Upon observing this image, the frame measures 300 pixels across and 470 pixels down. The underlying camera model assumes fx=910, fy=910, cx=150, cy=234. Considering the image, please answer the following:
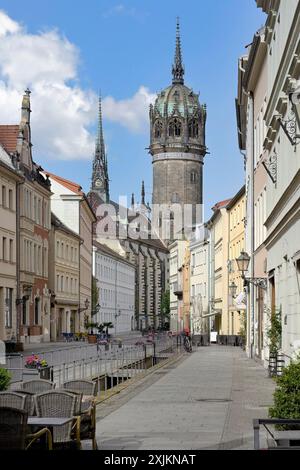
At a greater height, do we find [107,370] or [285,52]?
[285,52]

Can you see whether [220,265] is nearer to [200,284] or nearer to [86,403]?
[200,284]

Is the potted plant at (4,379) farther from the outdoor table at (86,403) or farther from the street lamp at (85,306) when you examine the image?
the street lamp at (85,306)

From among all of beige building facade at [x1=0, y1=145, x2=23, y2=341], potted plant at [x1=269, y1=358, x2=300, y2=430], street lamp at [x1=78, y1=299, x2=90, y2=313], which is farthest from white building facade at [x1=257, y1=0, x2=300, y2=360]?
street lamp at [x1=78, y1=299, x2=90, y2=313]

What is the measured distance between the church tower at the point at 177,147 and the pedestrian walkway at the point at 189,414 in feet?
500

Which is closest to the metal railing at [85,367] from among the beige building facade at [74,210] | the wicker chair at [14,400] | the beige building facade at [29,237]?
the wicker chair at [14,400]

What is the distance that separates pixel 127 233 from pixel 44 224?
4421 inches

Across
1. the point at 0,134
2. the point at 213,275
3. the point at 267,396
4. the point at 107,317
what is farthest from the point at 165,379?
the point at 107,317

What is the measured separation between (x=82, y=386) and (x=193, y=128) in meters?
174

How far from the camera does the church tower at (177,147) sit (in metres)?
180

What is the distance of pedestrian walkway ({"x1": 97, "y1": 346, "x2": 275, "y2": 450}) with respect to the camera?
Answer: 493 inches

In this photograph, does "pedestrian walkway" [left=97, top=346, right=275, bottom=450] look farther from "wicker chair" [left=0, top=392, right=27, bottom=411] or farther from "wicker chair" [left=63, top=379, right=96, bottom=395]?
"wicker chair" [left=0, top=392, right=27, bottom=411]

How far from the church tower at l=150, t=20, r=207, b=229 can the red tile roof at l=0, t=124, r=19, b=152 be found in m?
117
